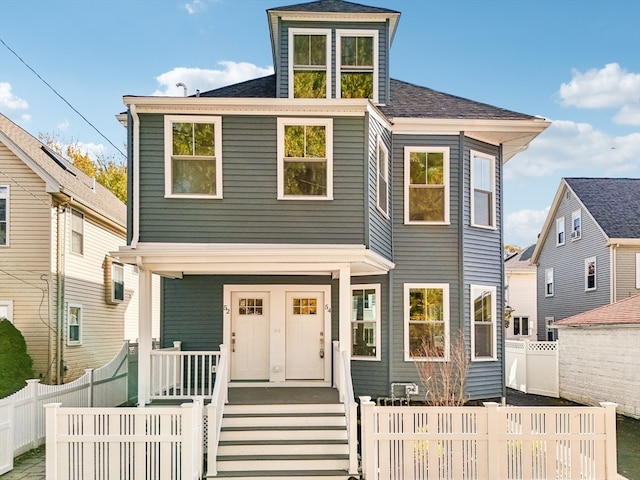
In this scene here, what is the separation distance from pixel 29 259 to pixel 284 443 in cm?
822

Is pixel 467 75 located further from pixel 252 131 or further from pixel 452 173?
pixel 252 131

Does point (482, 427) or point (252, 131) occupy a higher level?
point (252, 131)

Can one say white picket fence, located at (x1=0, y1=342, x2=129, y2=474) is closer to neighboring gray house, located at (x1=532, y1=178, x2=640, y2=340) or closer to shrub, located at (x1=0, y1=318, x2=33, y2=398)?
shrub, located at (x1=0, y1=318, x2=33, y2=398)

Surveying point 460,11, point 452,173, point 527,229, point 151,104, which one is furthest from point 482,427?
point 527,229

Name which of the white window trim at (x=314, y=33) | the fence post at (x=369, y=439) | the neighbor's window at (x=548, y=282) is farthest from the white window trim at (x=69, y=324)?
the neighbor's window at (x=548, y=282)

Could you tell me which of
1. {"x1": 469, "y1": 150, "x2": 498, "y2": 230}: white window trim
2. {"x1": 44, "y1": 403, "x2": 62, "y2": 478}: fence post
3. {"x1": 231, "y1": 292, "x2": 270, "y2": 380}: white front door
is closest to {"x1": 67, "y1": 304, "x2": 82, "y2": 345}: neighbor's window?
{"x1": 231, "y1": 292, "x2": 270, "y2": 380}: white front door

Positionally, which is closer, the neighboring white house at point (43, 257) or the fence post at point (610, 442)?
the fence post at point (610, 442)

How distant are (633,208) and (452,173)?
12.6 meters

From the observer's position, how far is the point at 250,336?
1170cm

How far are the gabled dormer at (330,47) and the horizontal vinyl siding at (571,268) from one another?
12300mm

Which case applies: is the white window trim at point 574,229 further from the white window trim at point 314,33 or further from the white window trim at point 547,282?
the white window trim at point 314,33

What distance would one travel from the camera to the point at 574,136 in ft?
197

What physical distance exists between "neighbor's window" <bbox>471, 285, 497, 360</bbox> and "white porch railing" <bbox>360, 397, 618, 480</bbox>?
4375 millimetres

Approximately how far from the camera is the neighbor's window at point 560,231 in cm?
2306
